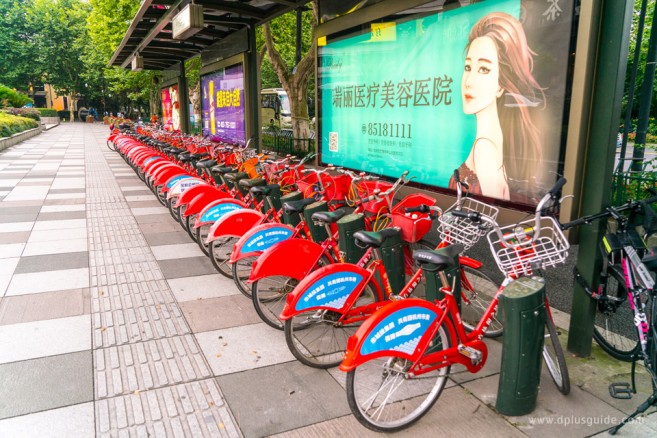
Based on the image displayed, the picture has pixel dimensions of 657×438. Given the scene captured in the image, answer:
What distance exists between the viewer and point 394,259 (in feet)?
12.3

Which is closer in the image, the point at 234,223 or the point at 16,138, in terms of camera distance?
the point at 234,223

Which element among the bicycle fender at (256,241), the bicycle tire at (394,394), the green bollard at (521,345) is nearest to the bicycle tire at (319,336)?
the bicycle tire at (394,394)

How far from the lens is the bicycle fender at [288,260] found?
11.6ft

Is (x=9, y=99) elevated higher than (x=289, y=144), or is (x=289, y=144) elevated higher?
(x=9, y=99)

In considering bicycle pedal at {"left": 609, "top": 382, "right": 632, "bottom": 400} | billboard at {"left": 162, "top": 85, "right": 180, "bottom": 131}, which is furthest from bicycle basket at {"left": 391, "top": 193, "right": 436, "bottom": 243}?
billboard at {"left": 162, "top": 85, "right": 180, "bottom": 131}

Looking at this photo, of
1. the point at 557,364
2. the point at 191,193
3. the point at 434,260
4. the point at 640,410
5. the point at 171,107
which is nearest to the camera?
the point at 640,410

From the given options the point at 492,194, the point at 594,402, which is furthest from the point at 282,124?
the point at 594,402

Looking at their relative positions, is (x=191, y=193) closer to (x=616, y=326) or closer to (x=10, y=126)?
(x=616, y=326)

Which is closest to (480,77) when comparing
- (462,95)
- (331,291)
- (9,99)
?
(462,95)

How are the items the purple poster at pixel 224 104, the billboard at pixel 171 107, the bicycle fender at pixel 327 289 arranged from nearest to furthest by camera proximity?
the bicycle fender at pixel 327 289 → the purple poster at pixel 224 104 → the billboard at pixel 171 107

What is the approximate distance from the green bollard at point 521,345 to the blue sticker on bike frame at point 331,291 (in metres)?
0.94

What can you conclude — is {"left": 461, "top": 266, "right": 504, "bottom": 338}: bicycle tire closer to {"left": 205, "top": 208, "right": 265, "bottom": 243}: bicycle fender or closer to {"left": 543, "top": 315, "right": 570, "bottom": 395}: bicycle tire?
{"left": 543, "top": 315, "right": 570, "bottom": 395}: bicycle tire

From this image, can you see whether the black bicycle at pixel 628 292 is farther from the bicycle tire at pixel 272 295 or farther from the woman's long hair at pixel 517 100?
the bicycle tire at pixel 272 295

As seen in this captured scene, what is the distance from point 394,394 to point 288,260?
3.97 ft
